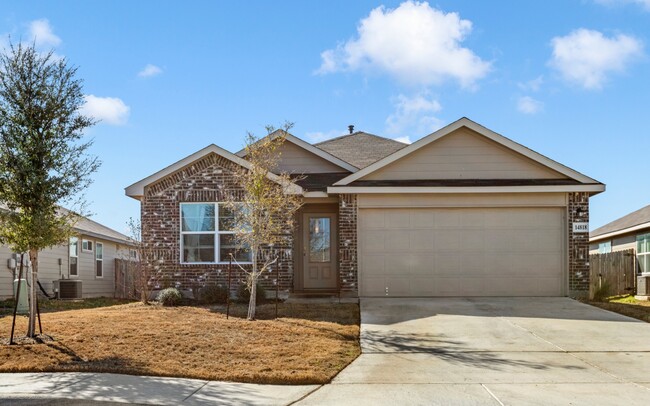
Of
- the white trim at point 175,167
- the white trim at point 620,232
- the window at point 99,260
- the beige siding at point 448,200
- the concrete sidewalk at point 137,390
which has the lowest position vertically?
the concrete sidewalk at point 137,390

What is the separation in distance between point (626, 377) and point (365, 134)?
56.0ft

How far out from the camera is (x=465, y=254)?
17234 millimetres

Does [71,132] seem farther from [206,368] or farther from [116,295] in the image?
[116,295]

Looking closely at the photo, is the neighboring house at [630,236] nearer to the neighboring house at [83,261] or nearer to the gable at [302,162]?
the gable at [302,162]

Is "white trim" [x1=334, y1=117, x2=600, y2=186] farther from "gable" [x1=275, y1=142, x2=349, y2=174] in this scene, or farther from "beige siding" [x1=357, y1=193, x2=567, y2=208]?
"gable" [x1=275, y1=142, x2=349, y2=174]

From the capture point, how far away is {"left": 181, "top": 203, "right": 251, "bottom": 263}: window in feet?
57.8

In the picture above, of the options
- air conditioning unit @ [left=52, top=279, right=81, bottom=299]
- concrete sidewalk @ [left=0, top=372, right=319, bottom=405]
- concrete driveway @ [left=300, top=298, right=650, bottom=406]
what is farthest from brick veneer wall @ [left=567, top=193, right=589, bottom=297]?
air conditioning unit @ [left=52, top=279, right=81, bottom=299]

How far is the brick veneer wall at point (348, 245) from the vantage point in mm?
17062

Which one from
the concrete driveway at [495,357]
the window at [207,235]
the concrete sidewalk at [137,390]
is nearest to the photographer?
the concrete sidewalk at [137,390]

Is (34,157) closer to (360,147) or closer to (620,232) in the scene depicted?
(360,147)

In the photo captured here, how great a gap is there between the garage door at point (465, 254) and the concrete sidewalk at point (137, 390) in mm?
8744

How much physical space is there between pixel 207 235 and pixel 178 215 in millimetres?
930

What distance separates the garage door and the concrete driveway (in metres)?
1.27

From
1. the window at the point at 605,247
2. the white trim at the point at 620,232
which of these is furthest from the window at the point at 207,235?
the window at the point at 605,247
